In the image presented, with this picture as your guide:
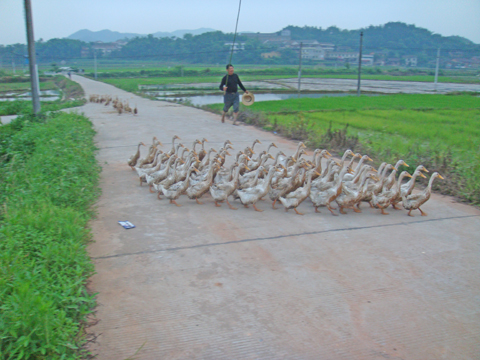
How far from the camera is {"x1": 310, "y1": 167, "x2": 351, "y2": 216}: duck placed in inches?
→ 254

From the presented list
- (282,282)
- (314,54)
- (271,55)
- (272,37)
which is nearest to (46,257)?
(282,282)

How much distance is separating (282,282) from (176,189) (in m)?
2.91

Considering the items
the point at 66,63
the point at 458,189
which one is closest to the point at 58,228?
the point at 458,189

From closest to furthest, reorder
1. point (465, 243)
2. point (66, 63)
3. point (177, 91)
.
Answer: point (465, 243)
point (177, 91)
point (66, 63)

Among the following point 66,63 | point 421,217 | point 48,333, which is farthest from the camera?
point 66,63

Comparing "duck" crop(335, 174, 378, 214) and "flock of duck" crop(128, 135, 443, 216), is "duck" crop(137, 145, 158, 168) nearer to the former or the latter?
"flock of duck" crop(128, 135, 443, 216)

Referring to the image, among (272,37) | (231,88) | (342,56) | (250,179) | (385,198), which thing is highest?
(272,37)

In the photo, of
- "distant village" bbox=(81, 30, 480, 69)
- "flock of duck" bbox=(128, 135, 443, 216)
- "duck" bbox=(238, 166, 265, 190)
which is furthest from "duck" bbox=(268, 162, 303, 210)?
"distant village" bbox=(81, 30, 480, 69)

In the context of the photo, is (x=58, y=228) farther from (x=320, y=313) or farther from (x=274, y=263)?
(x=320, y=313)

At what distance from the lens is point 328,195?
6.49 meters

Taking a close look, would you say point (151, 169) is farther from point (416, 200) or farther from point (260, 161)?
point (416, 200)

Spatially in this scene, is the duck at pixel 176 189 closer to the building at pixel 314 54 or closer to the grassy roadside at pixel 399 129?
the grassy roadside at pixel 399 129

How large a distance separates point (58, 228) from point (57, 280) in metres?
0.90

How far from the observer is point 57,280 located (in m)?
3.82
